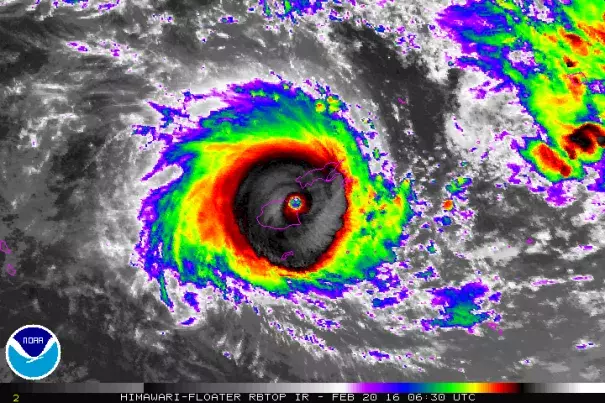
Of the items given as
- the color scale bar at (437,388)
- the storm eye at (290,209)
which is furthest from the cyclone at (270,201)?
the color scale bar at (437,388)

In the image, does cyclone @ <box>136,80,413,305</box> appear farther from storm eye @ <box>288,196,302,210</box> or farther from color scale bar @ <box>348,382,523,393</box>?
color scale bar @ <box>348,382,523,393</box>

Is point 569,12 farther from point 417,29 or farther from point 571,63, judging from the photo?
point 417,29

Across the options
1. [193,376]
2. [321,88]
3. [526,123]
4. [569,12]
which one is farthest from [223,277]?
[569,12]

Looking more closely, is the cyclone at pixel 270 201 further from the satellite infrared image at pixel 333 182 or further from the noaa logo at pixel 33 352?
the noaa logo at pixel 33 352

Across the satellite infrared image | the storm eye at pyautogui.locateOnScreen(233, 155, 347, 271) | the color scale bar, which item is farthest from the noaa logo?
the color scale bar

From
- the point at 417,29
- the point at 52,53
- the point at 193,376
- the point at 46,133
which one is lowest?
the point at 193,376

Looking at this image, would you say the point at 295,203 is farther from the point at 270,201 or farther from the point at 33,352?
the point at 33,352
